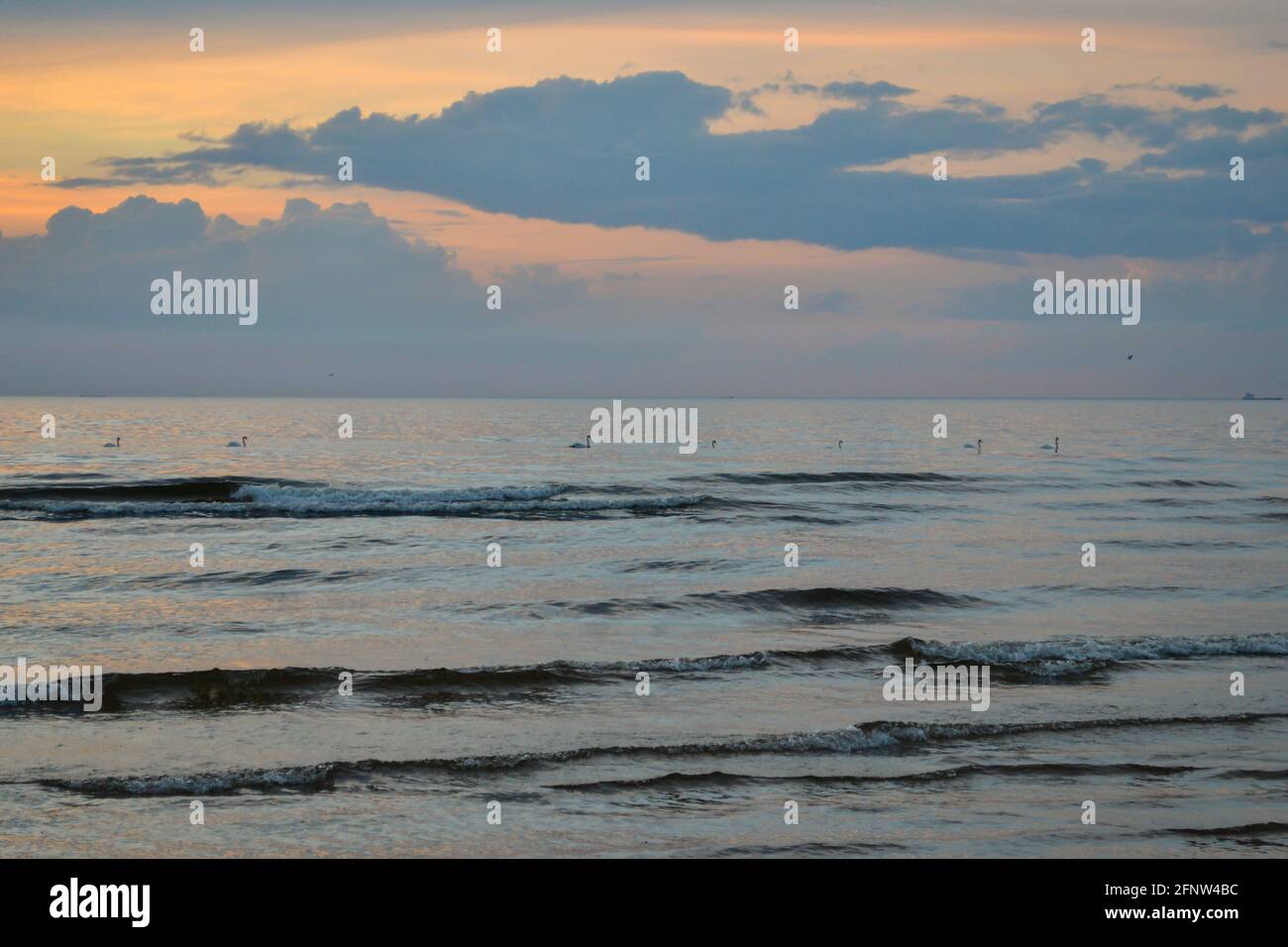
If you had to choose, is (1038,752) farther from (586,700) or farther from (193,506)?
(193,506)

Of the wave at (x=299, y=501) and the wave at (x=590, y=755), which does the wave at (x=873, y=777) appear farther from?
the wave at (x=299, y=501)

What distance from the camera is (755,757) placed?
523 inches

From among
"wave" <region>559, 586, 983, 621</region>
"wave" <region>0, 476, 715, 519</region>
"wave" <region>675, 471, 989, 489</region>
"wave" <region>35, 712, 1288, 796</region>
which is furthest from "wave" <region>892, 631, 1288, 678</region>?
"wave" <region>675, 471, 989, 489</region>

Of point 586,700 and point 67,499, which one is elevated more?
point 67,499

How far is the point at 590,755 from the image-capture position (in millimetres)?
13273

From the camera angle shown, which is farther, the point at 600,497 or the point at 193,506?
the point at 600,497

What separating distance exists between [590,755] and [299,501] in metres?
35.0
